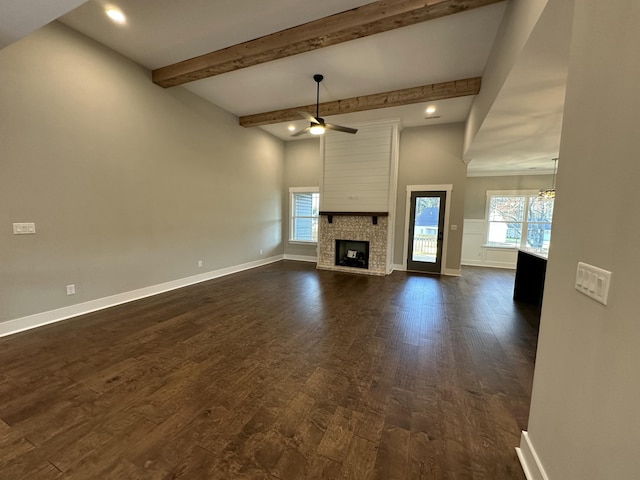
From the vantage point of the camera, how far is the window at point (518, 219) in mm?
7223

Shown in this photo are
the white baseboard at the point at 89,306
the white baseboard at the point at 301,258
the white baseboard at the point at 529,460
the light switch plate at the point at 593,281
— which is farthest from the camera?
the white baseboard at the point at 301,258

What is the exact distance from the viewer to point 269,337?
2.88 m

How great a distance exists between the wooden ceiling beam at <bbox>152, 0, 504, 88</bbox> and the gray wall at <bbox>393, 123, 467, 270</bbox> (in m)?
3.86

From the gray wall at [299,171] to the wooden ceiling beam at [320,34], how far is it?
3799 mm

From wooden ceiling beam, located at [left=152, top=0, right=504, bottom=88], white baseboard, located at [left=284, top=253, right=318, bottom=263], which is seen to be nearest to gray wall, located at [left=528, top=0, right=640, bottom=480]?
wooden ceiling beam, located at [left=152, top=0, right=504, bottom=88]

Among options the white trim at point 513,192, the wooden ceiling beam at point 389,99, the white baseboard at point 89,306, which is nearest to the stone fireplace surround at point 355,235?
the wooden ceiling beam at point 389,99

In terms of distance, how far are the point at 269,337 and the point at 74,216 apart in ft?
9.72

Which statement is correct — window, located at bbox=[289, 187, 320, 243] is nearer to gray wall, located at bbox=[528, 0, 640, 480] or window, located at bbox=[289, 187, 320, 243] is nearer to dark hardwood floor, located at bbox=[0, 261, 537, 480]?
dark hardwood floor, located at bbox=[0, 261, 537, 480]

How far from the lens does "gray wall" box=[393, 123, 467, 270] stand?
19.8 feet

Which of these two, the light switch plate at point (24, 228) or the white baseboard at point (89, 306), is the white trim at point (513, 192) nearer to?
the white baseboard at point (89, 306)

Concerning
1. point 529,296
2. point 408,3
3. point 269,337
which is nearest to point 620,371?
point 269,337

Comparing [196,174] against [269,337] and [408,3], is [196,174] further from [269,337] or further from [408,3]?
[408,3]

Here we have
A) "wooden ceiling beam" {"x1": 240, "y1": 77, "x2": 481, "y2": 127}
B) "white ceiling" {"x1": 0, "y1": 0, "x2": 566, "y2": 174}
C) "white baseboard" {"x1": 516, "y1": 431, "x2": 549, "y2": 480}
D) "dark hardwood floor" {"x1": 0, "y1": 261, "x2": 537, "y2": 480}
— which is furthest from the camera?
"wooden ceiling beam" {"x1": 240, "y1": 77, "x2": 481, "y2": 127}

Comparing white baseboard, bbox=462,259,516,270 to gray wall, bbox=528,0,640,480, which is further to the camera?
white baseboard, bbox=462,259,516,270
